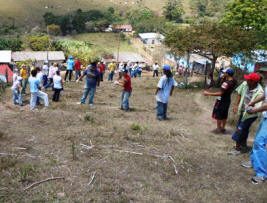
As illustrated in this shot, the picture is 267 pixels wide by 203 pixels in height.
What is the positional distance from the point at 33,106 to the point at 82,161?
17.7 feet

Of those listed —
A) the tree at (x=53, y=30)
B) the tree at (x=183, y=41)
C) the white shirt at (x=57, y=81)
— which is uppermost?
the tree at (x=53, y=30)

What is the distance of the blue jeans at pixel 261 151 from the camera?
5009mm

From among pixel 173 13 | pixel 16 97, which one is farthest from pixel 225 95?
pixel 173 13

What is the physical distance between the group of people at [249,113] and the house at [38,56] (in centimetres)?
4741

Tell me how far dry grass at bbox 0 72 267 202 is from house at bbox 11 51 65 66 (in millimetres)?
45667

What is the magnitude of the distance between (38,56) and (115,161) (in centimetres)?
5154

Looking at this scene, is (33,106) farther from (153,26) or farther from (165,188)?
(153,26)

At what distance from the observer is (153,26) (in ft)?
290

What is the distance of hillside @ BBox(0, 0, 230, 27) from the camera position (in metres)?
90.9

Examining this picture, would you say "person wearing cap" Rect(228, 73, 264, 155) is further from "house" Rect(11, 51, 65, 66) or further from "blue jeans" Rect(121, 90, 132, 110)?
"house" Rect(11, 51, 65, 66)

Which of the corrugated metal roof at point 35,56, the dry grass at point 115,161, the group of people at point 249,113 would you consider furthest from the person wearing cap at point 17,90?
the corrugated metal roof at point 35,56

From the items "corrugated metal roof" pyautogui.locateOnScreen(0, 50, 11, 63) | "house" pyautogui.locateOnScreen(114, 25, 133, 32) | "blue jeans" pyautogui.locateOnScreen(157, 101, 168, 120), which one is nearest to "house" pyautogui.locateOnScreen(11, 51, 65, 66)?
"corrugated metal roof" pyautogui.locateOnScreen(0, 50, 11, 63)

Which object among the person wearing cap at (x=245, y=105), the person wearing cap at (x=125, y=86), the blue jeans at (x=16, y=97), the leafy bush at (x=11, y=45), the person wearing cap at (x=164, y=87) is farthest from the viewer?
the leafy bush at (x=11, y=45)

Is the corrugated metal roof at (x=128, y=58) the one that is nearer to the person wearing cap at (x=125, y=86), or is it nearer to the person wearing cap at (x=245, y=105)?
the person wearing cap at (x=125, y=86)
